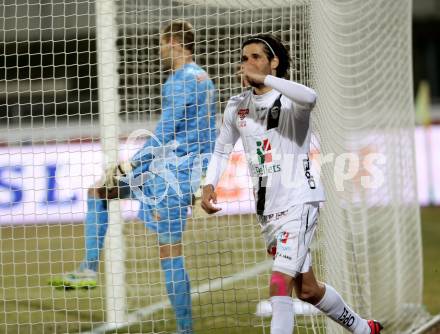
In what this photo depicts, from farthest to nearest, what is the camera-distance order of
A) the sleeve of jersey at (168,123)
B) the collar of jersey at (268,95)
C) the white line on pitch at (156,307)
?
the white line on pitch at (156,307) → the sleeve of jersey at (168,123) → the collar of jersey at (268,95)

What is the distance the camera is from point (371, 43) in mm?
7926

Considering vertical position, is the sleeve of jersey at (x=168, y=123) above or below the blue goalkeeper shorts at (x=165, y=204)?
above

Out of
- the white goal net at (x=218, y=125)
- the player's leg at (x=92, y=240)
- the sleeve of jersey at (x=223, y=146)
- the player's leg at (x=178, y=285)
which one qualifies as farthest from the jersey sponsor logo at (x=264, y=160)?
the player's leg at (x=92, y=240)

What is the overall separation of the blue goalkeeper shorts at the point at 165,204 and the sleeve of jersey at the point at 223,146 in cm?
56

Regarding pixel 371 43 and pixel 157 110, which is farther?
pixel 371 43

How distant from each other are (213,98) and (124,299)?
1.71 metres

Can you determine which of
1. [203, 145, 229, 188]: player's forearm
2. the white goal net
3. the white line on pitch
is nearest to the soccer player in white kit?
[203, 145, 229, 188]: player's forearm

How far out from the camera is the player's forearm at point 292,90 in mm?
4980

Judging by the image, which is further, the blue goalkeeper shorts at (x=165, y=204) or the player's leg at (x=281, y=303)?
the blue goalkeeper shorts at (x=165, y=204)

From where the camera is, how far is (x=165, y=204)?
20.2 ft

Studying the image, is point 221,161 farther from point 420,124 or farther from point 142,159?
point 420,124

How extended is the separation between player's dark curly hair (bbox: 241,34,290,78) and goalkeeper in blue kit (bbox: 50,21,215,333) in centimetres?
85

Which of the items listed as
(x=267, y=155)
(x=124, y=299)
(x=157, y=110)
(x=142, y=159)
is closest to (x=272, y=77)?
(x=267, y=155)

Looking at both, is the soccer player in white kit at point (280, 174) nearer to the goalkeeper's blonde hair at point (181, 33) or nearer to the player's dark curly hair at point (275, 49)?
the player's dark curly hair at point (275, 49)
